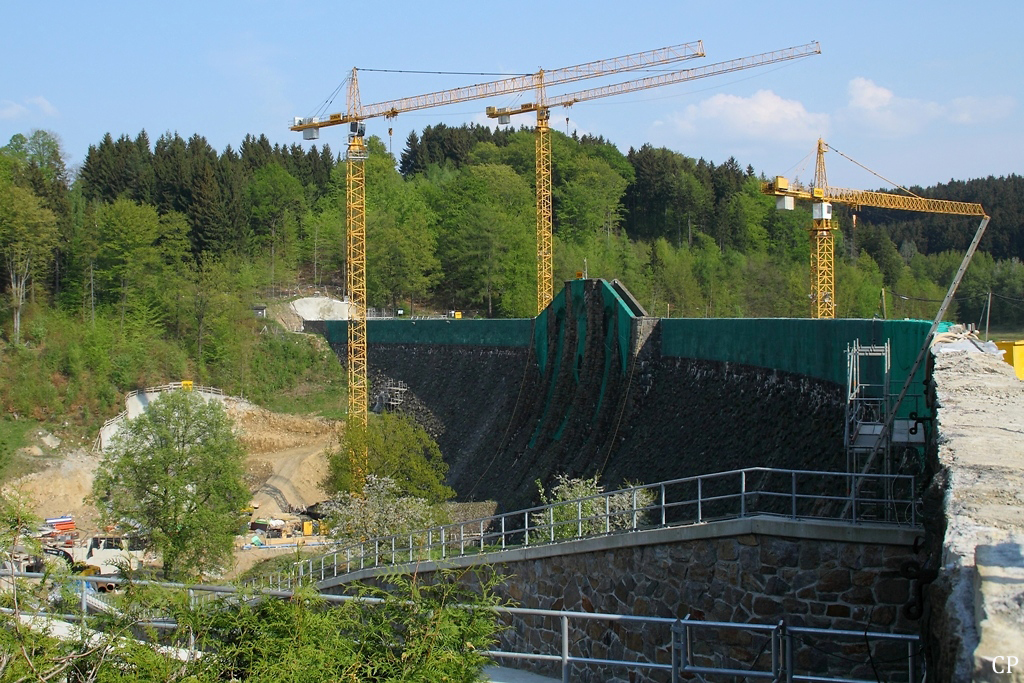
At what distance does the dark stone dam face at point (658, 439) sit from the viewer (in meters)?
10.1

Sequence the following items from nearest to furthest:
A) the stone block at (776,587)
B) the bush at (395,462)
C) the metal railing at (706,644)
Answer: the metal railing at (706,644) < the stone block at (776,587) < the bush at (395,462)

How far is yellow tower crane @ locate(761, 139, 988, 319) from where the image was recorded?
6581 cm

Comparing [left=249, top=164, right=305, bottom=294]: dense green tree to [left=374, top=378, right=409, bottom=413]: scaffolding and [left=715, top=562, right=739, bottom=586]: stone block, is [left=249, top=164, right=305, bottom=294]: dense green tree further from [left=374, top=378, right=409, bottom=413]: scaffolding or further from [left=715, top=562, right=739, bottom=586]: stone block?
[left=715, top=562, right=739, bottom=586]: stone block

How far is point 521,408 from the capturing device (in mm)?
43500

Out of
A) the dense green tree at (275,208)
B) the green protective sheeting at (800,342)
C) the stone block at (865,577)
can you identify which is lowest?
the stone block at (865,577)

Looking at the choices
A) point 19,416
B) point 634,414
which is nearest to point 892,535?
point 634,414

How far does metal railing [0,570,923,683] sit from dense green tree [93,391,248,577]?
19.9m

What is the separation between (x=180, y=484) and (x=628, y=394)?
46.3ft

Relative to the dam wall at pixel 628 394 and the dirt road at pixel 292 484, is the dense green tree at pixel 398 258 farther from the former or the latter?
the dirt road at pixel 292 484

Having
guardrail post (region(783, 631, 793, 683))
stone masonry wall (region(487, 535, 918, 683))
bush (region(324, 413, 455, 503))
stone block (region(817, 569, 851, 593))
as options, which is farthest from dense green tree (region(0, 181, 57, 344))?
guardrail post (region(783, 631, 793, 683))

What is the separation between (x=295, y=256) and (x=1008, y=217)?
5725 cm

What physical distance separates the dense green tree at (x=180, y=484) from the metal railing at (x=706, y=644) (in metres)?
19.9

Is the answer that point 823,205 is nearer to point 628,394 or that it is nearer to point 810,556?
point 628,394

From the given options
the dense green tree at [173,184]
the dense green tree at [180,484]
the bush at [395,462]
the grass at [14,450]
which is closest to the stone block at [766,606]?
the dense green tree at [180,484]
